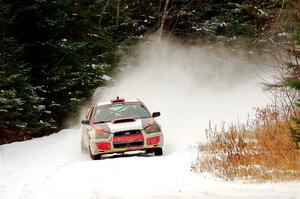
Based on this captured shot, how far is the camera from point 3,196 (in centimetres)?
1213

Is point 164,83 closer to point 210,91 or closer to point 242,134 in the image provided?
point 210,91

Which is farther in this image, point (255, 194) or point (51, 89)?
point (51, 89)

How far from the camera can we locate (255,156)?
12.5 m

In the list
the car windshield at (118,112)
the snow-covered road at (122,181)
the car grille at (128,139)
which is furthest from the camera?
the car windshield at (118,112)

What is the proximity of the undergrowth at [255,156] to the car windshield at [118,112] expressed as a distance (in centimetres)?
252

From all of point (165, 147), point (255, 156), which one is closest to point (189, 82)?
point (165, 147)

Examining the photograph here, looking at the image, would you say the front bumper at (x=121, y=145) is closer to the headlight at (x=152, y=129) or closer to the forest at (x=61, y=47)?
the headlight at (x=152, y=129)

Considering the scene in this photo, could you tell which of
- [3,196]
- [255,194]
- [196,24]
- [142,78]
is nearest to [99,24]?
[142,78]

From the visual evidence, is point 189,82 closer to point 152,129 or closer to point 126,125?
point 152,129

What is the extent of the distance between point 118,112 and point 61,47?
947 centimetres

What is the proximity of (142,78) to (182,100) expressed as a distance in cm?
351

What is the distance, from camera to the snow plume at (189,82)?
31.0m

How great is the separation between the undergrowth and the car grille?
63.9 inches

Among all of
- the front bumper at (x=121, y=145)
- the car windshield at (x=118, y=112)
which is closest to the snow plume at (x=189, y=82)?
the car windshield at (x=118, y=112)
